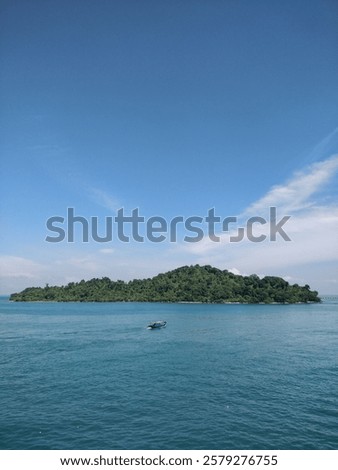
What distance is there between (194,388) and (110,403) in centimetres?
897

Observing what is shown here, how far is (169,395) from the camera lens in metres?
32.2

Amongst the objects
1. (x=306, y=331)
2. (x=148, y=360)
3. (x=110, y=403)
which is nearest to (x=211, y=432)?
(x=110, y=403)

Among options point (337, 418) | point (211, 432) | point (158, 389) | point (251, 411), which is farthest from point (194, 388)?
point (337, 418)

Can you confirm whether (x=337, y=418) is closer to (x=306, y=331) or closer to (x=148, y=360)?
(x=148, y=360)

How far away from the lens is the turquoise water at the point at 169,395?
77.2 feet

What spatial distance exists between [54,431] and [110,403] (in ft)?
21.0

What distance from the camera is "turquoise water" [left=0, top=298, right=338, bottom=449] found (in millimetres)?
23516

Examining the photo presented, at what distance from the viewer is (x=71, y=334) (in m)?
73.9

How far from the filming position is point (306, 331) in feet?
255

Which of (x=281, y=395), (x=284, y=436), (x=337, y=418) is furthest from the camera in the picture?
(x=281, y=395)

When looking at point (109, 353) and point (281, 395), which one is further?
point (109, 353)
